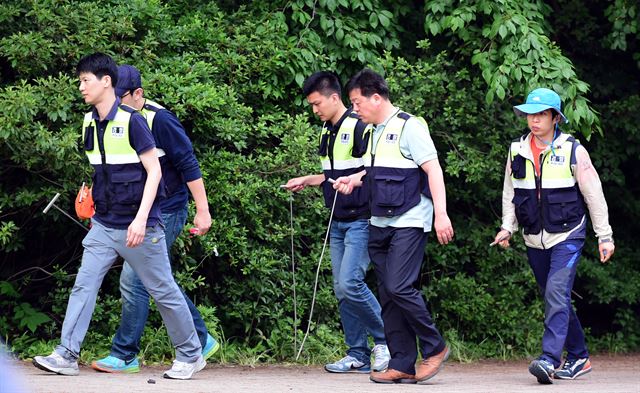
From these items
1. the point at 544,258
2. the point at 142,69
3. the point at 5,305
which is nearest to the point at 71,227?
the point at 5,305

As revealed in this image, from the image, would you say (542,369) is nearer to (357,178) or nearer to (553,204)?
(553,204)

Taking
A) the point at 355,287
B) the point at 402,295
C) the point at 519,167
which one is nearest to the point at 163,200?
the point at 355,287

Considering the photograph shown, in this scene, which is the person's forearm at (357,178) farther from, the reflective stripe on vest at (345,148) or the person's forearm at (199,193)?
the person's forearm at (199,193)

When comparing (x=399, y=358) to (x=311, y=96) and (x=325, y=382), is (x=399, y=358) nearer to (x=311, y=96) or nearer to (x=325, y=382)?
(x=325, y=382)

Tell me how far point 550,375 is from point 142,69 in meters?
4.02

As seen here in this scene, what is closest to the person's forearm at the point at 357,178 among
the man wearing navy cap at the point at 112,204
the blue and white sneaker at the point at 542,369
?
the man wearing navy cap at the point at 112,204

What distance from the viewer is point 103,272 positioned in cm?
703

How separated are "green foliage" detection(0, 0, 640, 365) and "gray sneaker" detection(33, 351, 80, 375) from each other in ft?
4.63

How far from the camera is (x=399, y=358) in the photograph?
24.2 feet

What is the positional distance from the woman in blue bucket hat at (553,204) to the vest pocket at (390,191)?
1093 millimetres

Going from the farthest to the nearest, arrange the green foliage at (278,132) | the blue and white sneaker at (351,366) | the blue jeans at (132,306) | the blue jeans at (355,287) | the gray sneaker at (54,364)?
the green foliage at (278,132) → the blue and white sneaker at (351,366) → the blue jeans at (355,287) → the blue jeans at (132,306) → the gray sneaker at (54,364)

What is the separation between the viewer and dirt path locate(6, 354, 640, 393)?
664 centimetres

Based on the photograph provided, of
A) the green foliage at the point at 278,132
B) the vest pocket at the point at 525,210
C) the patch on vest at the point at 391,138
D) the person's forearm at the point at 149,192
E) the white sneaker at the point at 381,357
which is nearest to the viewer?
the person's forearm at the point at 149,192

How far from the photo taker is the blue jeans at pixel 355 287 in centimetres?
788
